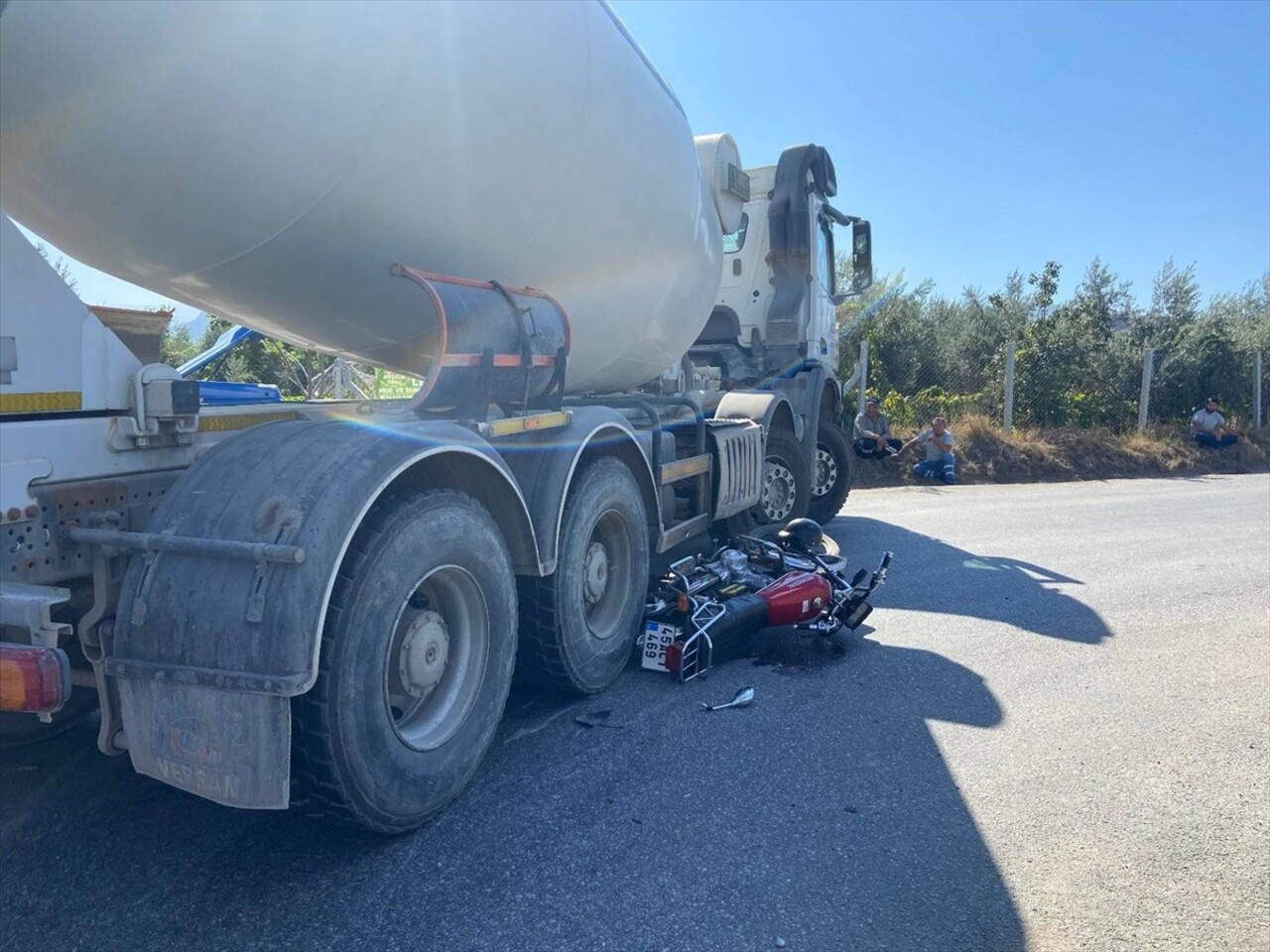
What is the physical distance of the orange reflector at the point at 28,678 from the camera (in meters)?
2.14

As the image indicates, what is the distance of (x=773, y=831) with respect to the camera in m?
2.99

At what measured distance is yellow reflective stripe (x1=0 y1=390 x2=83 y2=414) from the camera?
225 cm

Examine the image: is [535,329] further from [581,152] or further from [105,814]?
[105,814]

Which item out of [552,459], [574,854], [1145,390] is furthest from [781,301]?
[1145,390]

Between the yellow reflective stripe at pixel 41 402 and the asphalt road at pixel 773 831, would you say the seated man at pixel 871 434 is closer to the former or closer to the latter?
the asphalt road at pixel 773 831

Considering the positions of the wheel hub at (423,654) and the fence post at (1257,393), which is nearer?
the wheel hub at (423,654)

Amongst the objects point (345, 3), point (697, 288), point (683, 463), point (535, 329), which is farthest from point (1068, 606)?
point (345, 3)

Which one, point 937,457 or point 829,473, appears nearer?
point 829,473

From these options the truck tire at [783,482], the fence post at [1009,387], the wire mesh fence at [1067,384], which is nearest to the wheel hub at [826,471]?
the truck tire at [783,482]

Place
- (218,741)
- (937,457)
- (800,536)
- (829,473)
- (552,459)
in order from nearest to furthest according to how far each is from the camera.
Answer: (218,741) < (552,459) < (800,536) < (829,473) < (937,457)

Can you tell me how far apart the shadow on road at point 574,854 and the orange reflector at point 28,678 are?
70cm

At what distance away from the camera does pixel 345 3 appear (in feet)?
9.47

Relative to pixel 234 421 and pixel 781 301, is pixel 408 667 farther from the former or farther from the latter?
pixel 781 301

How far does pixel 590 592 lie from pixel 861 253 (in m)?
5.70
